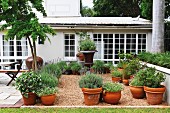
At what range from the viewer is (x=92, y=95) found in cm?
824

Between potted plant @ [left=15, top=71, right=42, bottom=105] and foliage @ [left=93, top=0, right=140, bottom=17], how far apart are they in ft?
87.0

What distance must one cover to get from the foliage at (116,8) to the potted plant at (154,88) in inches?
1022

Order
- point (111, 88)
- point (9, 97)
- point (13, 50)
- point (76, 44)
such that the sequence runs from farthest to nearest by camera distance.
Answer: point (13, 50), point (76, 44), point (9, 97), point (111, 88)

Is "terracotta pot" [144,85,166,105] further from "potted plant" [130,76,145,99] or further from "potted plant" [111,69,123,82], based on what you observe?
"potted plant" [111,69,123,82]

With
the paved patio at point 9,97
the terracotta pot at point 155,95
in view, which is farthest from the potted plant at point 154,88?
the paved patio at point 9,97

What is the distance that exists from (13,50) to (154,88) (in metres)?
11.4

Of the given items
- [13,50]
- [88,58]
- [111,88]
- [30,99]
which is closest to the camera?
[30,99]

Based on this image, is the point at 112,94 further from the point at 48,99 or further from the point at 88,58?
the point at 88,58

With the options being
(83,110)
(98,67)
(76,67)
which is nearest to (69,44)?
(76,67)

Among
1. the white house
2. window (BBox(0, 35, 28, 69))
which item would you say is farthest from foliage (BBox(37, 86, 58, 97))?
window (BBox(0, 35, 28, 69))

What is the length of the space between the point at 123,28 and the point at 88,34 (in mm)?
2297

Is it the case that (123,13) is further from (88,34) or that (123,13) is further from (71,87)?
(71,87)

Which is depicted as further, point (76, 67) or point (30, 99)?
point (76, 67)

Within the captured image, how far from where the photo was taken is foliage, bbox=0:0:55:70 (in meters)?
10.8
